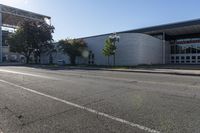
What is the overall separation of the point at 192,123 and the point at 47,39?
5647 centimetres

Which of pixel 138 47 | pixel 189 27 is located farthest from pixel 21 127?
pixel 189 27

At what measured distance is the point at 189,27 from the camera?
47.7m

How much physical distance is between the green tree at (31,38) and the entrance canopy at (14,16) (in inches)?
345

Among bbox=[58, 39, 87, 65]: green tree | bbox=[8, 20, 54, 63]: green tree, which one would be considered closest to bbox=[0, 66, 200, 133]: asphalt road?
bbox=[58, 39, 87, 65]: green tree

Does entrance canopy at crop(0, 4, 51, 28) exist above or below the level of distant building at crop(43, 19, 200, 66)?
above

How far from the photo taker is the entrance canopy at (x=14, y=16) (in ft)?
205

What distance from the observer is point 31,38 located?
182 ft

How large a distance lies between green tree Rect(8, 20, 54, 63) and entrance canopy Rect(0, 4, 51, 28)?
345 inches

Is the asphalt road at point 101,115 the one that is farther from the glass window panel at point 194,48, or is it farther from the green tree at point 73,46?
the glass window panel at point 194,48

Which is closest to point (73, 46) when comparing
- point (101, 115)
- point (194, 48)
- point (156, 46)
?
point (156, 46)

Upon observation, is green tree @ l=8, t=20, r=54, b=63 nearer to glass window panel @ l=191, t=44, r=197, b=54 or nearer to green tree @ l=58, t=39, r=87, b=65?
green tree @ l=58, t=39, r=87, b=65

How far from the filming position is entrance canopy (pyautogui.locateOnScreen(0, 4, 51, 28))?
62.5 metres

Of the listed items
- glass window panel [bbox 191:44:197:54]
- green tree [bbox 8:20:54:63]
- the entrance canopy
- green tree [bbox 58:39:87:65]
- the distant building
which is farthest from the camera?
the entrance canopy

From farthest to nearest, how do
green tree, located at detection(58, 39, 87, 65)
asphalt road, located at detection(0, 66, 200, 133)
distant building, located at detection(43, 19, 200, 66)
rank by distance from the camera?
1. green tree, located at detection(58, 39, 87, 65)
2. distant building, located at detection(43, 19, 200, 66)
3. asphalt road, located at detection(0, 66, 200, 133)
